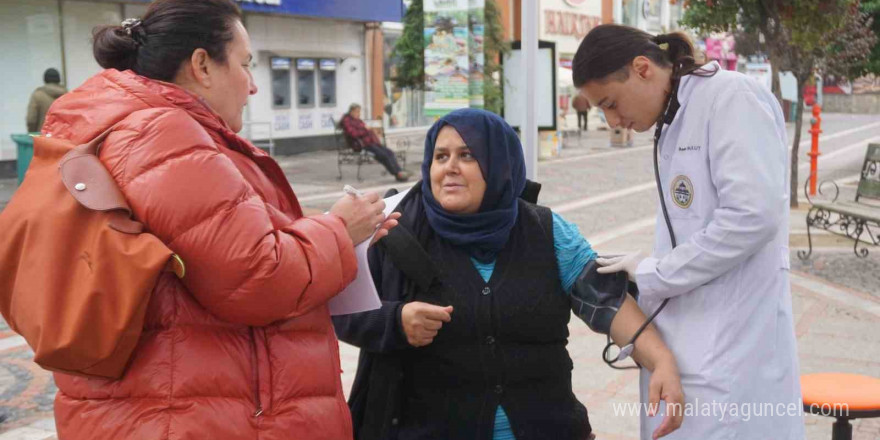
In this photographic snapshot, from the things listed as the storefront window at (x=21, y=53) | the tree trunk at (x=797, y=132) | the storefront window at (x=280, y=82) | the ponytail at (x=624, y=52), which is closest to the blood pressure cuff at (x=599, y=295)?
the ponytail at (x=624, y=52)

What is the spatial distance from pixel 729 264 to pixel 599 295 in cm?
43

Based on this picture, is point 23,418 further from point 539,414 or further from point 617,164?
point 617,164

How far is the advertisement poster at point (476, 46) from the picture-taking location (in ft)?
55.5

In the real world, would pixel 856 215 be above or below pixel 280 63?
below

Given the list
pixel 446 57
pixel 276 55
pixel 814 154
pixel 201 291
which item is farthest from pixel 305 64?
pixel 201 291

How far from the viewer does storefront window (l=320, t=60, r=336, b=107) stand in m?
24.9

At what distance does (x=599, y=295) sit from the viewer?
8.29ft

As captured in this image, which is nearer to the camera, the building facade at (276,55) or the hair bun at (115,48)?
the hair bun at (115,48)

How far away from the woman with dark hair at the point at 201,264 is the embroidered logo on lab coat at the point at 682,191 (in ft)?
2.89

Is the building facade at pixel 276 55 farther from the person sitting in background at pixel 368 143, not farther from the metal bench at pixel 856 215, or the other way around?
the metal bench at pixel 856 215

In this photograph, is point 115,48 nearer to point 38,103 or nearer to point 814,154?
point 38,103

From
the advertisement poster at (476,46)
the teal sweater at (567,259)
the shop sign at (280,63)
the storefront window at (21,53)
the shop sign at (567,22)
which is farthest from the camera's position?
the shop sign at (567,22)

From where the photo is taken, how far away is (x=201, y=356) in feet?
5.89

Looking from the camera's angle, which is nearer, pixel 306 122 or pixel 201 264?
pixel 201 264
